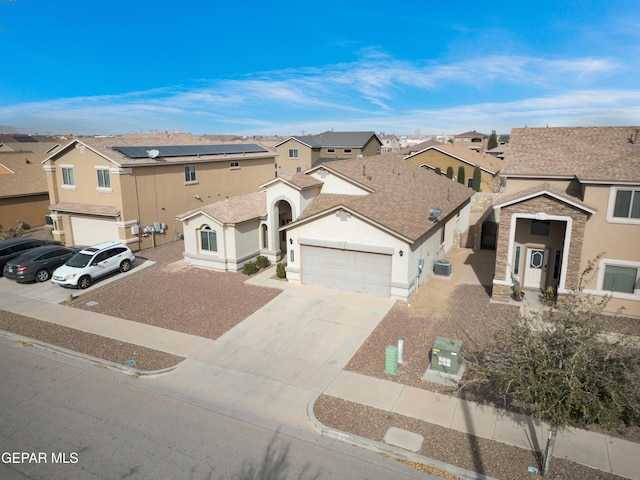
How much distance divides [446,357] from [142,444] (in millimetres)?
8310

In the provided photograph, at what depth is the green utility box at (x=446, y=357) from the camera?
12.6 m

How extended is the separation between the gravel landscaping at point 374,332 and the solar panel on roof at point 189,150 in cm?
799

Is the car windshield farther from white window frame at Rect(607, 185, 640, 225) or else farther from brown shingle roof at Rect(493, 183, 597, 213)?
white window frame at Rect(607, 185, 640, 225)

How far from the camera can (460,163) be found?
161 feet

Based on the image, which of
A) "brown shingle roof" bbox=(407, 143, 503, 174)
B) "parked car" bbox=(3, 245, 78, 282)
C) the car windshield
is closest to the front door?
the car windshield

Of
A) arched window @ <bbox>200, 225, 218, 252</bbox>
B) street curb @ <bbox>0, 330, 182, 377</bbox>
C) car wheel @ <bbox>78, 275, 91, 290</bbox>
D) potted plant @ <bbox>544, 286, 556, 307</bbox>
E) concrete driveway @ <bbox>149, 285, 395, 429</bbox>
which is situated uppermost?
arched window @ <bbox>200, 225, 218, 252</bbox>

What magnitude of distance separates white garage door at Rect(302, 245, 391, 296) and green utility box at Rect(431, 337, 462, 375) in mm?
6149

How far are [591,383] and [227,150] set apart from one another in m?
31.9

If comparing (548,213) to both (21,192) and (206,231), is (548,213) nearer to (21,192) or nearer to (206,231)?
(206,231)

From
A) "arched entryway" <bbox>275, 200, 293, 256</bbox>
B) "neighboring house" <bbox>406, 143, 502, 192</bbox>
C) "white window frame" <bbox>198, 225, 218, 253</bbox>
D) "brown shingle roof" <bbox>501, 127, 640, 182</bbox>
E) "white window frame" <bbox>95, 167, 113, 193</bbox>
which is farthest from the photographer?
"neighboring house" <bbox>406, 143, 502, 192</bbox>

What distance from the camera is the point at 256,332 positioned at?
16031mm

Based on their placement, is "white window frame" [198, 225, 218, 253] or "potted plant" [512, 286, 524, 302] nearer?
"potted plant" [512, 286, 524, 302]

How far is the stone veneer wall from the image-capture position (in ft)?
54.7

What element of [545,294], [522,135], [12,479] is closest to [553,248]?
[545,294]
